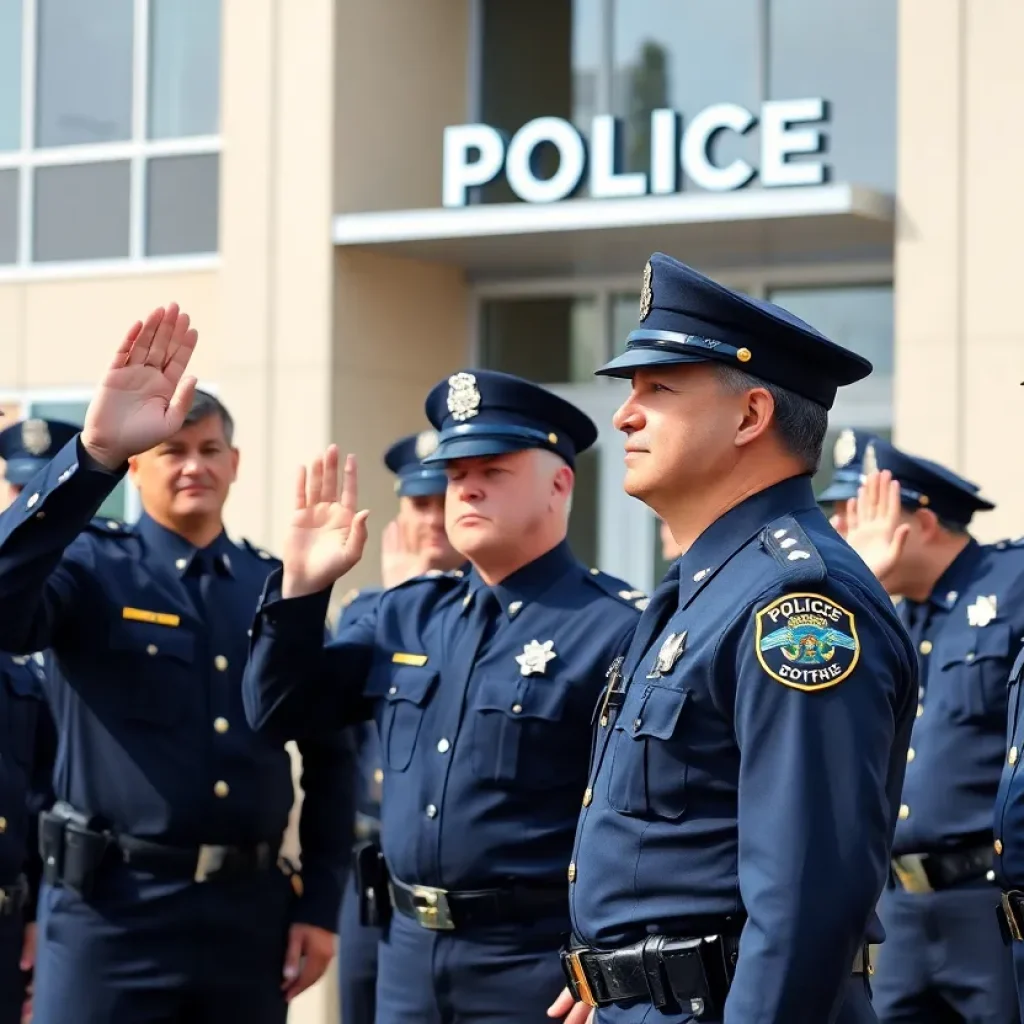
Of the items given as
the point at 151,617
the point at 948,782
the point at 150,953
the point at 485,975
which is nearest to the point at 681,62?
the point at 948,782

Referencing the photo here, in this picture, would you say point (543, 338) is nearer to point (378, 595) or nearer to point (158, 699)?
point (378, 595)

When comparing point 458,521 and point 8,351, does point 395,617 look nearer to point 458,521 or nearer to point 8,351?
point 458,521

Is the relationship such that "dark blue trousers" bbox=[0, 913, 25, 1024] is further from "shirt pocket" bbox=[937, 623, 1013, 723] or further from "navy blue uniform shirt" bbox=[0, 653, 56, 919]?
"shirt pocket" bbox=[937, 623, 1013, 723]

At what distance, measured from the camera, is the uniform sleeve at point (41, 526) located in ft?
14.5

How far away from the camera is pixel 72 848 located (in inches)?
Result: 206

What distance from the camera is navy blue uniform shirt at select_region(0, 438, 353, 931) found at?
5215 mm

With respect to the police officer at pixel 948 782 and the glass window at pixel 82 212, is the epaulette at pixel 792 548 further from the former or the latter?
the glass window at pixel 82 212

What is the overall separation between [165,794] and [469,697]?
93 cm

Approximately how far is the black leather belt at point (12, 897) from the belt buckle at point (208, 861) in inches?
32.7

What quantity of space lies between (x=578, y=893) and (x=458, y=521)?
5.75 ft

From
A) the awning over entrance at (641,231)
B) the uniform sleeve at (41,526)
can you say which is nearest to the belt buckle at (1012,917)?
the uniform sleeve at (41,526)

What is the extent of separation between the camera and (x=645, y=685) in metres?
3.23

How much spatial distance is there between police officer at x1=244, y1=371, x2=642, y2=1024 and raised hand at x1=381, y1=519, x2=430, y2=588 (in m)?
1.78

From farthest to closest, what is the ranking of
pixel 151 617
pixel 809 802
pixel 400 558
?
pixel 400 558 → pixel 151 617 → pixel 809 802
